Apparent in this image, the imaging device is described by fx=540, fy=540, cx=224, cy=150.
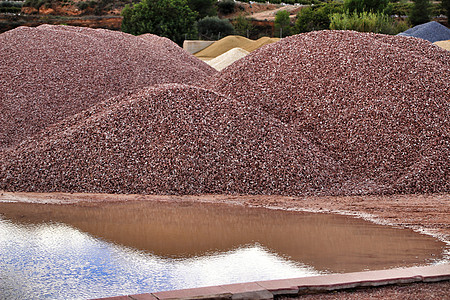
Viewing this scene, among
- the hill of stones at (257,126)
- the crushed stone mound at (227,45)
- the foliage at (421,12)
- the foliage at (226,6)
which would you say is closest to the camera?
the hill of stones at (257,126)

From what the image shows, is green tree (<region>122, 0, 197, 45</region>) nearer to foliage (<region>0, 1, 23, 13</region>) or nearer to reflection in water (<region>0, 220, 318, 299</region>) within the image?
foliage (<region>0, 1, 23, 13</region>)

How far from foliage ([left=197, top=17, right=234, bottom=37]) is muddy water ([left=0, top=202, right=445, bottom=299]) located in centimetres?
3014

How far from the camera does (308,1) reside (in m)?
60.2

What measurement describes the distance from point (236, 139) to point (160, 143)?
1146mm

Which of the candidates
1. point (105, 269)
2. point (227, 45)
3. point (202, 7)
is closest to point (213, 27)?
point (202, 7)

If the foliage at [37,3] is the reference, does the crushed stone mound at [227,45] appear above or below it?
below

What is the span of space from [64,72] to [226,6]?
41.6 meters

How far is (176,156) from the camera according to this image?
785 cm

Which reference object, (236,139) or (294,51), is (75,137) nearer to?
(236,139)

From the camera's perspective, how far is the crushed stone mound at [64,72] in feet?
34.9

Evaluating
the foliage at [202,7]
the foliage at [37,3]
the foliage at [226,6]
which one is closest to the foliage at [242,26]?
the foliage at [202,7]

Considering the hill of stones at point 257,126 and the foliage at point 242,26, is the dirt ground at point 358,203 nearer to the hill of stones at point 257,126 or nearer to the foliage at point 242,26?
the hill of stones at point 257,126

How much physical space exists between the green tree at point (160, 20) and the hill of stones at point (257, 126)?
16.4 meters

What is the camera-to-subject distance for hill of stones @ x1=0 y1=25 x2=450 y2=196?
305 inches
